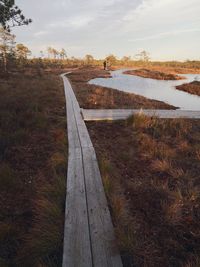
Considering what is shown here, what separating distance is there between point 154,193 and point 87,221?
1.47 m

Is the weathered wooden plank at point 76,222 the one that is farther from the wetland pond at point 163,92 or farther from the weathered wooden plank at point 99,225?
the wetland pond at point 163,92

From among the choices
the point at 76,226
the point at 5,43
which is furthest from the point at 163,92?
the point at 5,43

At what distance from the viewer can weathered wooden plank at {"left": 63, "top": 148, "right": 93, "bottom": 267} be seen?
2193mm

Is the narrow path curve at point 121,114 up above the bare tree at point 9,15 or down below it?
below

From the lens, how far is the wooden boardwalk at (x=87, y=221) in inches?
87.1

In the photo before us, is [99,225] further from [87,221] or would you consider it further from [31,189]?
[31,189]

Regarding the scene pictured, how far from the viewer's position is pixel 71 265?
2.12 meters

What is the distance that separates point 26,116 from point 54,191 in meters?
4.69

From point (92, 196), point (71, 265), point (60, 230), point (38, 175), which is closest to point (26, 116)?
point (38, 175)

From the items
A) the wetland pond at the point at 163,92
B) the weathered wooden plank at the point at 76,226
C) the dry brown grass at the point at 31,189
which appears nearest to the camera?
the weathered wooden plank at the point at 76,226

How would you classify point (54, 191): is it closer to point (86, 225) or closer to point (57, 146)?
point (86, 225)

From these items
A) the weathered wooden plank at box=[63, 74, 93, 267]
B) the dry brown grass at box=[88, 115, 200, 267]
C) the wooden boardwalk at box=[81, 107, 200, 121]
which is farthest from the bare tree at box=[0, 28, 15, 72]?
the weathered wooden plank at box=[63, 74, 93, 267]

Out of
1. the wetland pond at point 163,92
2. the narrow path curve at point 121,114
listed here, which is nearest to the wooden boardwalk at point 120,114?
the narrow path curve at point 121,114

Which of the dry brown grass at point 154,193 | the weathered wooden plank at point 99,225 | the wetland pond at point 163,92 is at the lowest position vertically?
the dry brown grass at point 154,193
